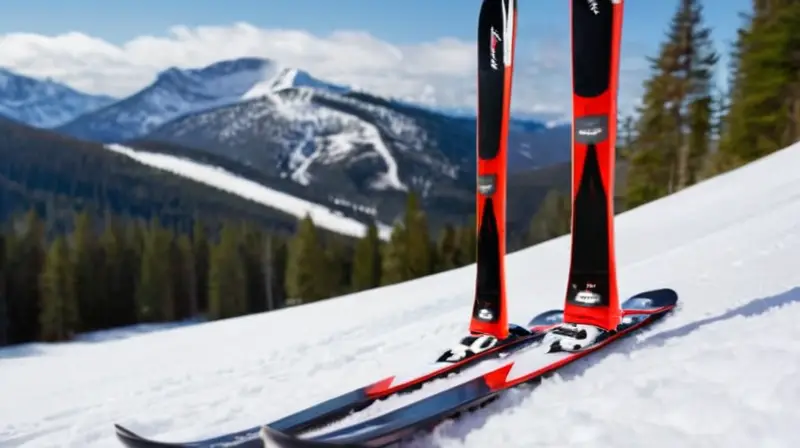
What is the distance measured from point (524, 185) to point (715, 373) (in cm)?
16384

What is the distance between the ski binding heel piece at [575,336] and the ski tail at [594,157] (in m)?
0.08

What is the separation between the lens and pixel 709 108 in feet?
100

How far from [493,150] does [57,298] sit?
4014cm

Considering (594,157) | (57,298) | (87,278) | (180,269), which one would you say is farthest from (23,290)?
(594,157)

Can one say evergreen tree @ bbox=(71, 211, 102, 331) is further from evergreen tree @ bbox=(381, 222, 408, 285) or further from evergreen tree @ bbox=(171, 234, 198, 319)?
evergreen tree @ bbox=(381, 222, 408, 285)

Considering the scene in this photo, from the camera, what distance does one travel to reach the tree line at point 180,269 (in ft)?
127

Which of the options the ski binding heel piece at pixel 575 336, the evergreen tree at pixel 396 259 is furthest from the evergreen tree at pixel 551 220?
the ski binding heel piece at pixel 575 336

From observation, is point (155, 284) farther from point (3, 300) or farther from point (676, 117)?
point (676, 117)

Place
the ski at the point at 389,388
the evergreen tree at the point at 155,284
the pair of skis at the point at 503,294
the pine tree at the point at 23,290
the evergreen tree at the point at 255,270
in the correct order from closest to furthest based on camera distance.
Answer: the ski at the point at 389,388 < the pair of skis at the point at 503,294 < the pine tree at the point at 23,290 < the evergreen tree at the point at 155,284 < the evergreen tree at the point at 255,270

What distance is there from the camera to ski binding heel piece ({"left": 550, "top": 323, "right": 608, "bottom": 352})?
4581 mm

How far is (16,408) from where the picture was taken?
9305mm

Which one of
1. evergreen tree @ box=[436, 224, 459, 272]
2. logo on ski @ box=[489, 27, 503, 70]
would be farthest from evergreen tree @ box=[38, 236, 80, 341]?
logo on ski @ box=[489, 27, 503, 70]

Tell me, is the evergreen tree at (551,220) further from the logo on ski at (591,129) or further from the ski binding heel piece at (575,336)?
the logo on ski at (591,129)

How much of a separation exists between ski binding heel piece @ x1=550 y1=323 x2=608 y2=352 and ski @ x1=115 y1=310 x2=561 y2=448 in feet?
1.50
